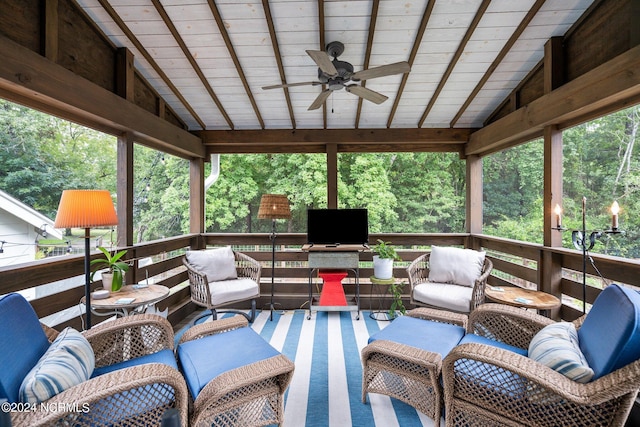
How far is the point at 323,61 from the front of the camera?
2252 millimetres

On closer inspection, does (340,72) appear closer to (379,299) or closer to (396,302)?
(396,302)

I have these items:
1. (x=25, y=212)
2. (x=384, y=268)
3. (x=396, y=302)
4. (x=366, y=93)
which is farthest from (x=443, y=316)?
(x=25, y=212)

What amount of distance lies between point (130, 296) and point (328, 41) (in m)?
2.85

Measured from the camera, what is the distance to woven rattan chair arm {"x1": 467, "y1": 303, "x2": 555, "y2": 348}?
1.99 meters

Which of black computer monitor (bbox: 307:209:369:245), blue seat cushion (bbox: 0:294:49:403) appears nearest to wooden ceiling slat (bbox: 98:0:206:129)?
black computer monitor (bbox: 307:209:369:245)

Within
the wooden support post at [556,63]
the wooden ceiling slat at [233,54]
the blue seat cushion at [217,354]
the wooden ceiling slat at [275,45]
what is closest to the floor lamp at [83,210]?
the blue seat cushion at [217,354]

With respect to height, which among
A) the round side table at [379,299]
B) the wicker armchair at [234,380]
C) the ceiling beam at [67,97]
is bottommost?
the round side table at [379,299]

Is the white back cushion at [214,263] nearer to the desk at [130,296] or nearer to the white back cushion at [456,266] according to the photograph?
the desk at [130,296]

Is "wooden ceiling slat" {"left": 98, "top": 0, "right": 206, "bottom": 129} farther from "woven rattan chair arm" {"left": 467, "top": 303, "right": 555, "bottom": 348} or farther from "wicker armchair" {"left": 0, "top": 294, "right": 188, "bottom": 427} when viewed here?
"woven rattan chair arm" {"left": 467, "top": 303, "right": 555, "bottom": 348}

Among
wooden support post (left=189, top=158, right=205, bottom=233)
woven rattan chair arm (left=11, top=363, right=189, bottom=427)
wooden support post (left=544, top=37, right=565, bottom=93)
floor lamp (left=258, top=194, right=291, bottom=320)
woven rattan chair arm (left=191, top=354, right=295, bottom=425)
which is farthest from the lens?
wooden support post (left=189, top=158, right=205, bottom=233)

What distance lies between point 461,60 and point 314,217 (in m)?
2.41

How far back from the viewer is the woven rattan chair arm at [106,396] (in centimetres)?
111

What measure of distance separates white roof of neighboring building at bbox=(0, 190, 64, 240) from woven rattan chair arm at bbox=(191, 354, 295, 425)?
10.9ft

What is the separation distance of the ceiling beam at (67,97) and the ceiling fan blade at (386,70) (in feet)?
7.06
